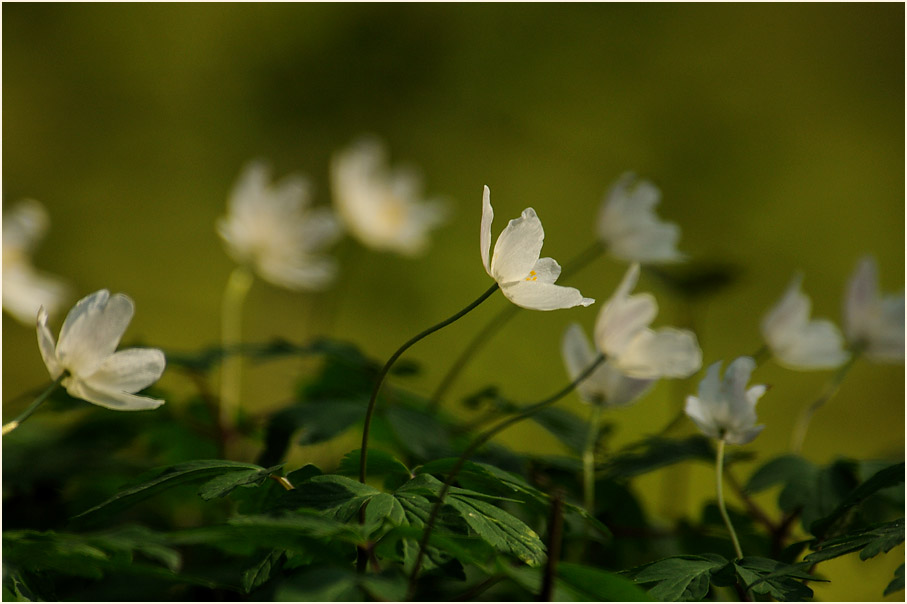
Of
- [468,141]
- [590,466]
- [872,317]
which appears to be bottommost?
A: [590,466]

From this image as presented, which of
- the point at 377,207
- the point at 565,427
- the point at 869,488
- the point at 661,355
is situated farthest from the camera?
the point at 377,207

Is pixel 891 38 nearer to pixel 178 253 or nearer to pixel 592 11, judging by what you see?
pixel 592 11

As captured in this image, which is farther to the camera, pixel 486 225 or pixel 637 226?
pixel 637 226

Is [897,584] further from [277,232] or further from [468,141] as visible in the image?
[468,141]

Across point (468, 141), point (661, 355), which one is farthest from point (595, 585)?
point (468, 141)

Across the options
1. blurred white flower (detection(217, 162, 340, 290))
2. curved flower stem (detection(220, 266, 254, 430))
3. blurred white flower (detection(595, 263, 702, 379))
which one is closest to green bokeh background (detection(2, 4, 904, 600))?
curved flower stem (detection(220, 266, 254, 430))

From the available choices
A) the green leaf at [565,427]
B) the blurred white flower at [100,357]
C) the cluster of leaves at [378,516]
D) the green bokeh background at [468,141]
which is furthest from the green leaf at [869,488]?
the green bokeh background at [468,141]

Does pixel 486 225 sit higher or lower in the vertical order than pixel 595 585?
higher

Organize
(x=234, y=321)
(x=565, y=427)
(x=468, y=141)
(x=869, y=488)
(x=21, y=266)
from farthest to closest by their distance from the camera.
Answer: (x=468, y=141) < (x=234, y=321) < (x=21, y=266) < (x=565, y=427) < (x=869, y=488)
